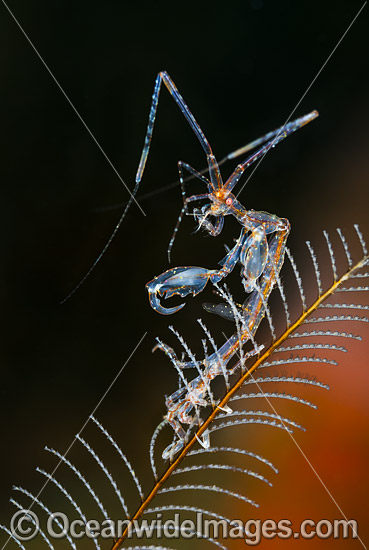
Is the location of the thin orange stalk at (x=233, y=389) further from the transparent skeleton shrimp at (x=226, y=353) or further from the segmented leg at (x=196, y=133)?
the segmented leg at (x=196, y=133)

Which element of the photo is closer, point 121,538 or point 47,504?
point 121,538

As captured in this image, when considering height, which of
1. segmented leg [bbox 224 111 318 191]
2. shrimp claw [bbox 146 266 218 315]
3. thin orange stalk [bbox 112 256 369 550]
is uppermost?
segmented leg [bbox 224 111 318 191]

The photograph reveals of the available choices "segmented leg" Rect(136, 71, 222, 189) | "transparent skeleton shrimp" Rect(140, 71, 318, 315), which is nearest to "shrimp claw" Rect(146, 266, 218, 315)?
"transparent skeleton shrimp" Rect(140, 71, 318, 315)

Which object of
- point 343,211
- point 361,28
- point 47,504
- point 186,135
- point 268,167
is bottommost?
point 47,504

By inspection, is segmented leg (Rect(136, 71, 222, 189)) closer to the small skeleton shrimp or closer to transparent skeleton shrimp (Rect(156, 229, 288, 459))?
the small skeleton shrimp

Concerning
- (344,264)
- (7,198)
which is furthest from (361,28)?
(7,198)

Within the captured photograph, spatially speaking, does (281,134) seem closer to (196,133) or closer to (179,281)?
(196,133)

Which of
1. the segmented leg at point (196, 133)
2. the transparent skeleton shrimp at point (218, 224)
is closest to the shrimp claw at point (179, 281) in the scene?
the transparent skeleton shrimp at point (218, 224)

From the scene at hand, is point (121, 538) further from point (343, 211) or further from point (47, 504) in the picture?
point (343, 211)

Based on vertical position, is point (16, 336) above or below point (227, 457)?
above

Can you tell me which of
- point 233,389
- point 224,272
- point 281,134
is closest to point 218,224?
point 224,272

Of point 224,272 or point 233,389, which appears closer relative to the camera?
point 233,389
